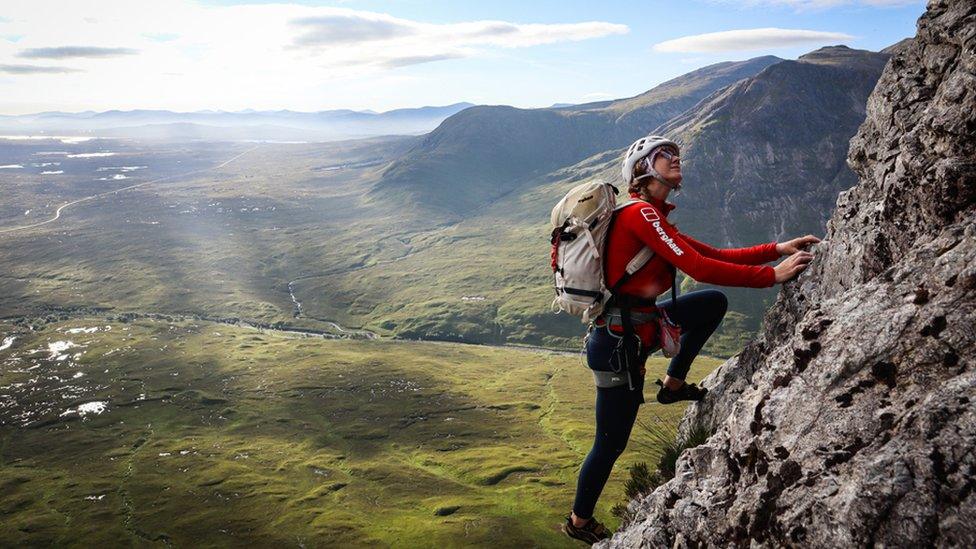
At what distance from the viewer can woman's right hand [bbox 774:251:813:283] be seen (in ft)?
36.2

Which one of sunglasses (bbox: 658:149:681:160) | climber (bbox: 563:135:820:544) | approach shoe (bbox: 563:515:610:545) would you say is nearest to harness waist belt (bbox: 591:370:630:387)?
climber (bbox: 563:135:820:544)

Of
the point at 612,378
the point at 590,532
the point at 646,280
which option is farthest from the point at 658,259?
the point at 590,532

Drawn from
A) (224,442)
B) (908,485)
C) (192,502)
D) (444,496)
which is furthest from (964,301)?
(224,442)

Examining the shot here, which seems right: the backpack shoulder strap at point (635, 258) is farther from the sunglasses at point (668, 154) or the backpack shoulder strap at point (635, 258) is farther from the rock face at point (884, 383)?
the rock face at point (884, 383)

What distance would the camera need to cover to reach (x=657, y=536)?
9.93 m

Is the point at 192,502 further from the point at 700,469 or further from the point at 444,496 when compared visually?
the point at 700,469

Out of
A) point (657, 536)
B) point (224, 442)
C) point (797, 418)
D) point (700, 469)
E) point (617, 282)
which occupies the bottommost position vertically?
point (224, 442)

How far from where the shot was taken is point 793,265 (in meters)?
11.3

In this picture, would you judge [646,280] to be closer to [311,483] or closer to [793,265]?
[793,265]

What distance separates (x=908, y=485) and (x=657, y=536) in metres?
4.34

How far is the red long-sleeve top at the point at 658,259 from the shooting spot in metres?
9.91

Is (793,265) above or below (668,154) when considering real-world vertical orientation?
below

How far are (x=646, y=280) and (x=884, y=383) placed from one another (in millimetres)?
4080

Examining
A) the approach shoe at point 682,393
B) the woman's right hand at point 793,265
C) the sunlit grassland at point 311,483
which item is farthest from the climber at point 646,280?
the sunlit grassland at point 311,483
